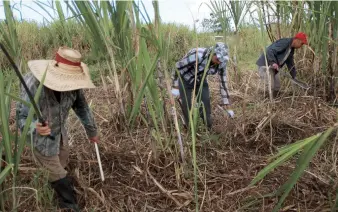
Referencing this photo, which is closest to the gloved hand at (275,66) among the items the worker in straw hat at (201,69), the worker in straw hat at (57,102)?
the worker in straw hat at (201,69)

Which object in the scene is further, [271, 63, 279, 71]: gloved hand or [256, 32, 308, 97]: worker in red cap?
[271, 63, 279, 71]: gloved hand

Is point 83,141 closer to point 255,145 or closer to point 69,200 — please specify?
point 69,200

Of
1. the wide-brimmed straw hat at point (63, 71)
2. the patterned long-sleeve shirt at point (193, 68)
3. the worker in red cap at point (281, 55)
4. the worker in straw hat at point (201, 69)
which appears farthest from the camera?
the worker in red cap at point (281, 55)

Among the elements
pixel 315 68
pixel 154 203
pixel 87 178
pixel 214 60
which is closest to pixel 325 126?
pixel 315 68

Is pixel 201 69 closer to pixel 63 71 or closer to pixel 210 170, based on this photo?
pixel 210 170

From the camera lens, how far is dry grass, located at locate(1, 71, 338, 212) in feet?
5.74

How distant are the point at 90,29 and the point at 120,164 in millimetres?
837

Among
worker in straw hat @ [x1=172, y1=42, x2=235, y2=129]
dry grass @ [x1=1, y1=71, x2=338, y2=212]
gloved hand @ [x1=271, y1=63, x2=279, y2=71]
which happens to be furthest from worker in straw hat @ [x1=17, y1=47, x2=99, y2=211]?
gloved hand @ [x1=271, y1=63, x2=279, y2=71]

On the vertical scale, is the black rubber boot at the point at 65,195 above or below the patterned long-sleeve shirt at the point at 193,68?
below

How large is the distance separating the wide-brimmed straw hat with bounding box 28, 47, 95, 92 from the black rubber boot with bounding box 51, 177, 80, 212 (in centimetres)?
52

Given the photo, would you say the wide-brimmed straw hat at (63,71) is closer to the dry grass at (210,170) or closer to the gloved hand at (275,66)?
the dry grass at (210,170)

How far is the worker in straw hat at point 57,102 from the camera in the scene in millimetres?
1582

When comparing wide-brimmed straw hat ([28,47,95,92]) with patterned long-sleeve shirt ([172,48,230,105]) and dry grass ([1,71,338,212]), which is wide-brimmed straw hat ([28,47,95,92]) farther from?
patterned long-sleeve shirt ([172,48,230,105])

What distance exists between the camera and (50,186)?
183 centimetres
